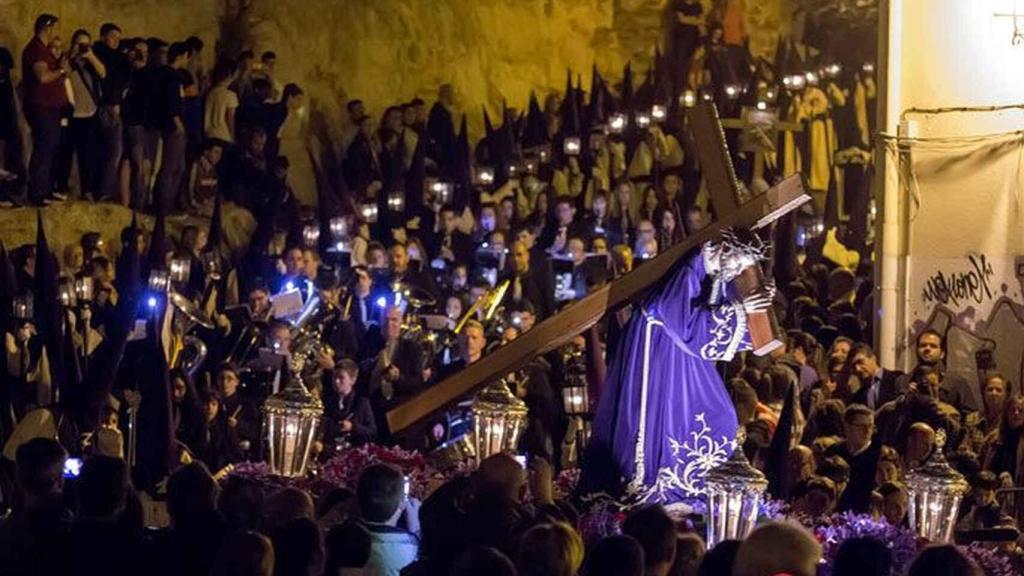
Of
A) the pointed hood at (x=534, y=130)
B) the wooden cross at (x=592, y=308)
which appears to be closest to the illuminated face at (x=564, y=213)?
the pointed hood at (x=534, y=130)

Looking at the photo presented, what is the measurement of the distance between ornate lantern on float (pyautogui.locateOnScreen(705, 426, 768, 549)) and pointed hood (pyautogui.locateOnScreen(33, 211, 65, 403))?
26.5 feet

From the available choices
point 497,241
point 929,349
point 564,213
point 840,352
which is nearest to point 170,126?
point 497,241

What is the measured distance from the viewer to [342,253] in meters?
23.4

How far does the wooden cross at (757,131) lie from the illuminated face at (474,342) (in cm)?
1171

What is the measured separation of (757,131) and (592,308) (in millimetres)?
17222

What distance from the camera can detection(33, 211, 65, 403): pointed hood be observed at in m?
18.9

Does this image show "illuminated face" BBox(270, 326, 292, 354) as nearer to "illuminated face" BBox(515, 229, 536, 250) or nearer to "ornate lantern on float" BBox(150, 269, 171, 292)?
"ornate lantern on float" BBox(150, 269, 171, 292)

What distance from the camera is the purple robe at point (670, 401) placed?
1325 cm

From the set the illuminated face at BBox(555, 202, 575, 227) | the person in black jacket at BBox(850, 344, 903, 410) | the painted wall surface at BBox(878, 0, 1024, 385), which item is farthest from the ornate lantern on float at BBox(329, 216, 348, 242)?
the person in black jacket at BBox(850, 344, 903, 410)

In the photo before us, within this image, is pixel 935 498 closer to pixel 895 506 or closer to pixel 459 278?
pixel 895 506

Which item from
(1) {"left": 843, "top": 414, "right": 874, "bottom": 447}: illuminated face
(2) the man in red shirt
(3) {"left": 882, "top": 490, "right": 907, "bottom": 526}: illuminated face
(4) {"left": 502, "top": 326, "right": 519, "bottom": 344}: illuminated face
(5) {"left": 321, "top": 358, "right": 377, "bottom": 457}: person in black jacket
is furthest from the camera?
(2) the man in red shirt

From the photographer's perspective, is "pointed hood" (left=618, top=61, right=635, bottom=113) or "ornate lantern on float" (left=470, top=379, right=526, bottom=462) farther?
"pointed hood" (left=618, top=61, right=635, bottom=113)

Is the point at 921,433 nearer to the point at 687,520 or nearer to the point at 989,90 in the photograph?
the point at 687,520

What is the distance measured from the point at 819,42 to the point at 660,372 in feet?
79.2
